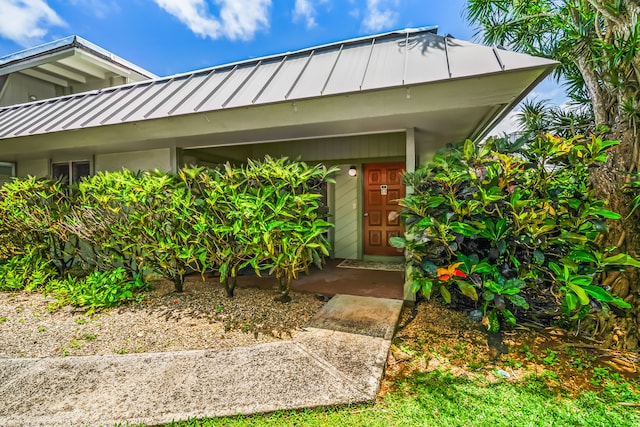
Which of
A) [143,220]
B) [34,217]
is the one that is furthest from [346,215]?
[34,217]

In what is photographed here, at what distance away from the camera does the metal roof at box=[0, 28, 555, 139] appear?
3.03 meters

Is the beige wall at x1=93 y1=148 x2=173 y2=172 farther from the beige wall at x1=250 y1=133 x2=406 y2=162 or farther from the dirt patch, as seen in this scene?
the dirt patch

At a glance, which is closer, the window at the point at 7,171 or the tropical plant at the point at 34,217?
the tropical plant at the point at 34,217

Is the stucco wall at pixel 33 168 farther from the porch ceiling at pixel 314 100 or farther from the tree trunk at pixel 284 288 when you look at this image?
the tree trunk at pixel 284 288

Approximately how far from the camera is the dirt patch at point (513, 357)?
94.4 inches

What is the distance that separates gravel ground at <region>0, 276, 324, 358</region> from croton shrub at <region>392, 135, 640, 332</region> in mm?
1690

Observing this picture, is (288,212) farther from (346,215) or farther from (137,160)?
(137,160)

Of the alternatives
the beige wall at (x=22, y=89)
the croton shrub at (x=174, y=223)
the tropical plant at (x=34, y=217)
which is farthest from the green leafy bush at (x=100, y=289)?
the beige wall at (x=22, y=89)

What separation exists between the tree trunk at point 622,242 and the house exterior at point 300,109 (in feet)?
3.31

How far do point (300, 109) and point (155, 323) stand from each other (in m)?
3.02

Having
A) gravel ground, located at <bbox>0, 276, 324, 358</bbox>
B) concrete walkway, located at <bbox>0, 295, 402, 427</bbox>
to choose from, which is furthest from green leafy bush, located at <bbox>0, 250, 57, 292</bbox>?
concrete walkway, located at <bbox>0, 295, 402, 427</bbox>

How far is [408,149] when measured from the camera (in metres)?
3.95

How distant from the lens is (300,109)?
12.1 feet

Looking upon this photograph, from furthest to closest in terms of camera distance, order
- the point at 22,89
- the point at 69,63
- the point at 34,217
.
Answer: the point at 22,89 < the point at 69,63 < the point at 34,217
